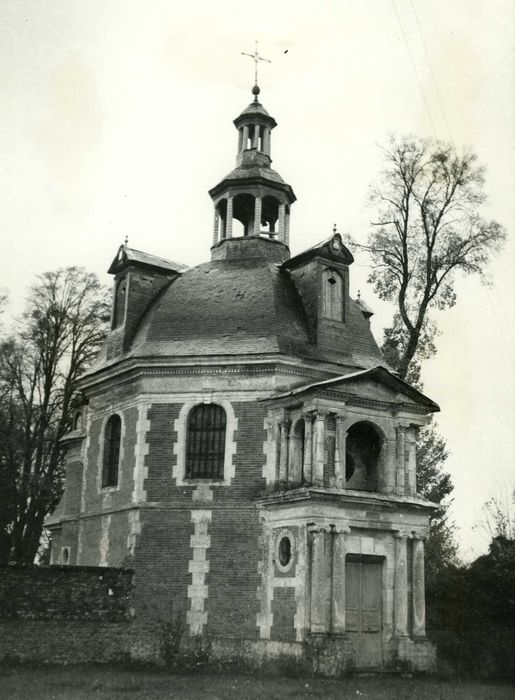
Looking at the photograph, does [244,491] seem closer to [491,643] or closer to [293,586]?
[293,586]

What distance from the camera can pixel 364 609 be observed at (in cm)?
2252

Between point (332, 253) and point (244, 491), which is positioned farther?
point (332, 253)

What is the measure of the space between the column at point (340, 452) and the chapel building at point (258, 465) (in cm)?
4

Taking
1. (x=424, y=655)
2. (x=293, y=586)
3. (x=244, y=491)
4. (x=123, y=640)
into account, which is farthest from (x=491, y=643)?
(x=123, y=640)

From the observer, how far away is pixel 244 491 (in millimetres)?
23594

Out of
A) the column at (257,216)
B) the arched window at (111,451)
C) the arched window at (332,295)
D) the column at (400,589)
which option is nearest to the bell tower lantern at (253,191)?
the column at (257,216)

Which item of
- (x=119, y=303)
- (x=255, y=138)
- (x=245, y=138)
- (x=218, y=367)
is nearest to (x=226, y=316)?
(x=218, y=367)

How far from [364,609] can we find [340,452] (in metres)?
4.05

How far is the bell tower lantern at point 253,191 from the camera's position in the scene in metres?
30.3

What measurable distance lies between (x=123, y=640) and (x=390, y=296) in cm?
1537

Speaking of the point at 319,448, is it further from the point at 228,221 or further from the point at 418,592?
the point at 228,221

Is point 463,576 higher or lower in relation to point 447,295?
lower

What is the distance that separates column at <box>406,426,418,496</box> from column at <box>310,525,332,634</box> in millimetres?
3321

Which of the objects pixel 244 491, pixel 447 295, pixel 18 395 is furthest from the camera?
pixel 18 395
